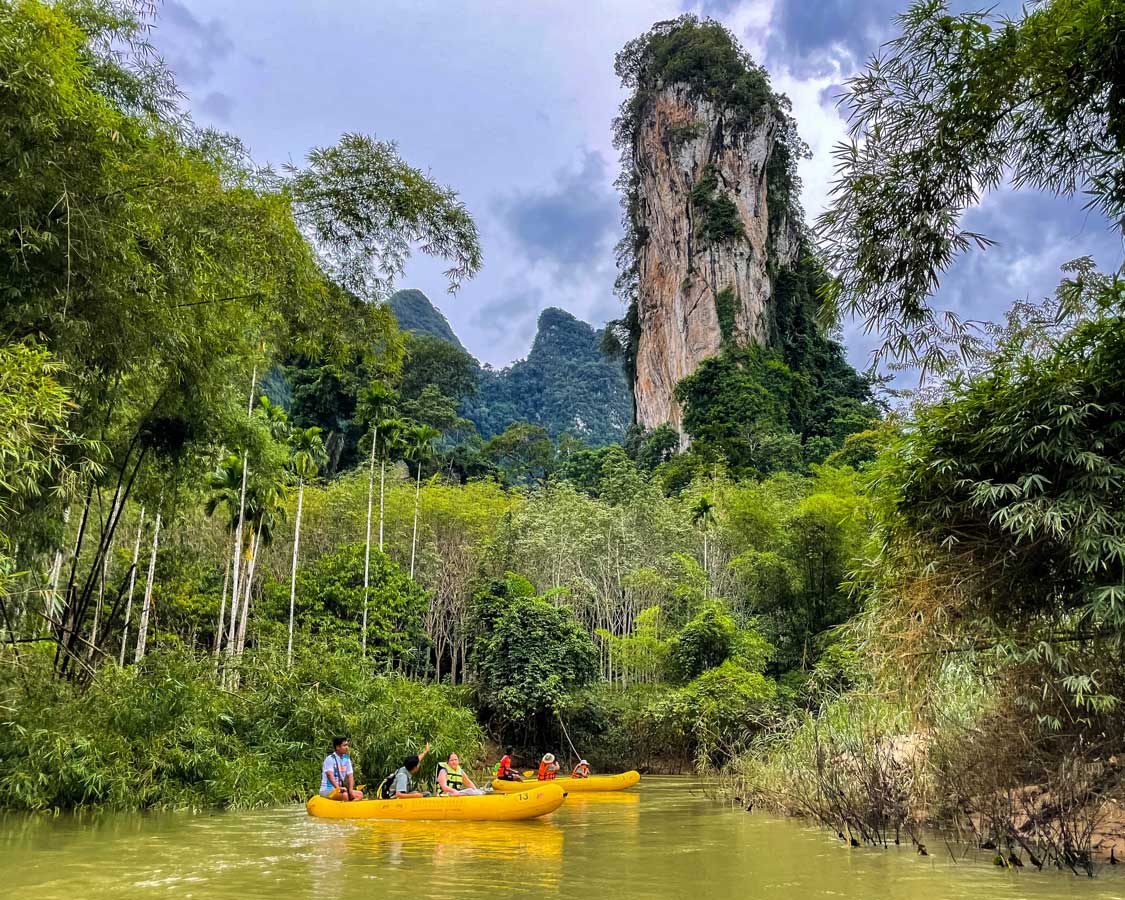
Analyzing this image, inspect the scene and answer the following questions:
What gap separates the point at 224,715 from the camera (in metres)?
9.83

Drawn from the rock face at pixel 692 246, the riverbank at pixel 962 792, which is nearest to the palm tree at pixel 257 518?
the riverbank at pixel 962 792

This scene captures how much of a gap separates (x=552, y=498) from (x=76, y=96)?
2109cm

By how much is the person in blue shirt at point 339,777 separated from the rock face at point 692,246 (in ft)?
107

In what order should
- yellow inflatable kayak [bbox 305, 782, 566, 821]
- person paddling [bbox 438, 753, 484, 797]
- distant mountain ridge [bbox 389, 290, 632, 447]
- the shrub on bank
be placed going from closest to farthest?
the shrub on bank < yellow inflatable kayak [bbox 305, 782, 566, 821] < person paddling [bbox 438, 753, 484, 797] < distant mountain ridge [bbox 389, 290, 632, 447]

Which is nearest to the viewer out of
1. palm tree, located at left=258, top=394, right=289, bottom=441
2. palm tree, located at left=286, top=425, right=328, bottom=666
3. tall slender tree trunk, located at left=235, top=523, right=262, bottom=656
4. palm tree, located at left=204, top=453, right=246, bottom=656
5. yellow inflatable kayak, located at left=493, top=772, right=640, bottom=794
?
yellow inflatable kayak, located at left=493, top=772, right=640, bottom=794

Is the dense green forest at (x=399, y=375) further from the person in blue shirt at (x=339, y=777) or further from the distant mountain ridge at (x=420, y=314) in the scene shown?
the distant mountain ridge at (x=420, y=314)

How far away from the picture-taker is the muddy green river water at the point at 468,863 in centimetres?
498

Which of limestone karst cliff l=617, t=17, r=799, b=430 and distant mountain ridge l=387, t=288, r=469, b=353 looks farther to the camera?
distant mountain ridge l=387, t=288, r=469, b=353

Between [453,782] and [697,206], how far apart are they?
3739 cm

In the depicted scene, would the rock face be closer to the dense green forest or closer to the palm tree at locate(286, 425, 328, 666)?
the palm tree at locate(286, 425, 328, 666)

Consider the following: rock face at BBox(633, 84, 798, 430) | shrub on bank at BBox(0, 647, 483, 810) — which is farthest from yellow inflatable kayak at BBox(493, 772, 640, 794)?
rock face at BBox(633, 84, 798, 430)

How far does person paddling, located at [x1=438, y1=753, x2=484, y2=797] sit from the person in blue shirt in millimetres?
834

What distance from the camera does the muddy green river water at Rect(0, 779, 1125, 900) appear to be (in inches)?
196

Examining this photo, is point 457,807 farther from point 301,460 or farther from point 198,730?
point 301,460
